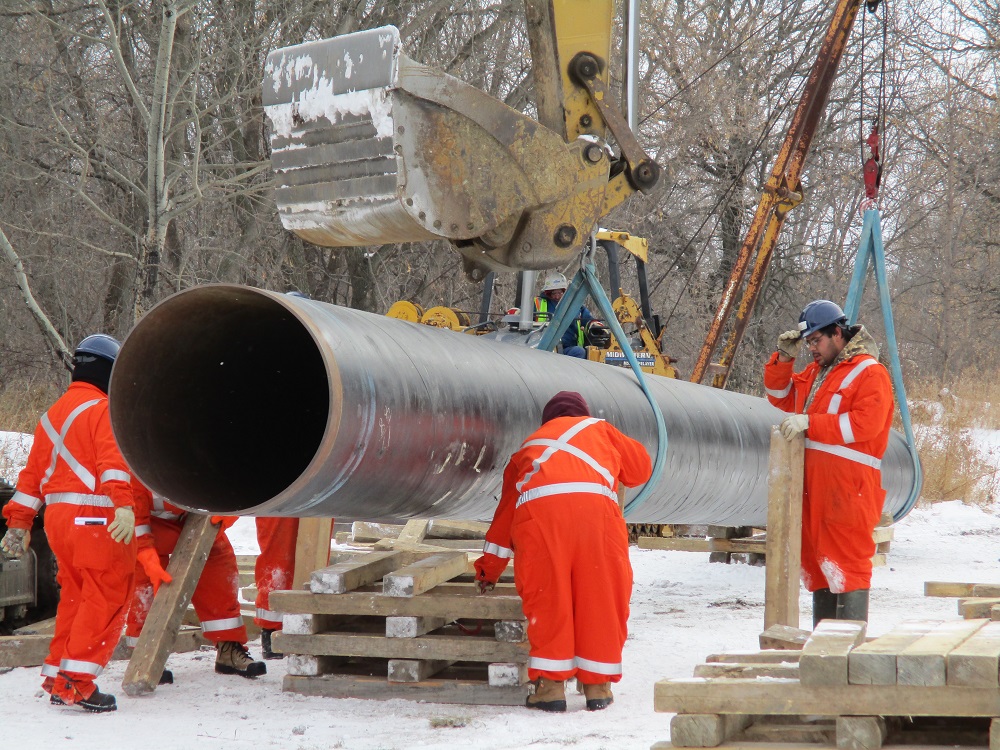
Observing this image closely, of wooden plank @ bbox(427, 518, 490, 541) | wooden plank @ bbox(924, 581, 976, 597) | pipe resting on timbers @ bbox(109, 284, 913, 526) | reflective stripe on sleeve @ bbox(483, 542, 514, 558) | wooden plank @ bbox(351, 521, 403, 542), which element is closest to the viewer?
pipe resting on timbers @ bbox(109, 284, 913, 526)

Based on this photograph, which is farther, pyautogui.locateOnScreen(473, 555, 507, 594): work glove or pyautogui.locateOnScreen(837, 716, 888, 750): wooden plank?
pyautogui.locateOnScreen(473, 555, 507, 594): work glove

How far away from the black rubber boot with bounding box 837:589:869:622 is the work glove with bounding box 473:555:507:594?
5.74 feet

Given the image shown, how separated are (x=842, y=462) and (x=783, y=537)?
53 centimetres

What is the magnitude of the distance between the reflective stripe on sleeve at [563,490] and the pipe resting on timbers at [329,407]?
0.45 ft

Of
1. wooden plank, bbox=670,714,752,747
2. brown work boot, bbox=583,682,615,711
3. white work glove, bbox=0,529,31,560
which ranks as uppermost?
white work glove, bbox=0,529,31,560

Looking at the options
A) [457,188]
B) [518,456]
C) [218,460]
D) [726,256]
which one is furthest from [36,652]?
[726,256]

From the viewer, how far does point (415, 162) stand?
154 inches

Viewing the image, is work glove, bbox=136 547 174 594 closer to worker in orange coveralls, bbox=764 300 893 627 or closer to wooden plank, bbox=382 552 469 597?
wooden plank, bbox=382 552 469 597

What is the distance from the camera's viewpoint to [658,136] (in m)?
18.0

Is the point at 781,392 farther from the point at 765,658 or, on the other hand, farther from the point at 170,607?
the point at 170,607

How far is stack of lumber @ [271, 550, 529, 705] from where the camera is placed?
15.2 ft

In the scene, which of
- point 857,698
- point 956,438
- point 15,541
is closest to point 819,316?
point 857,698

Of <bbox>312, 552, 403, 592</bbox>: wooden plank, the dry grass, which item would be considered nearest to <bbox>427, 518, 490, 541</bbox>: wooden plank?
<bbox>312, 552, 403, 592</bbox>: wooden plank

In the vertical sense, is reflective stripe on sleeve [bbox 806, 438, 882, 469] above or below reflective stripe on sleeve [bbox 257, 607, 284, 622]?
above
